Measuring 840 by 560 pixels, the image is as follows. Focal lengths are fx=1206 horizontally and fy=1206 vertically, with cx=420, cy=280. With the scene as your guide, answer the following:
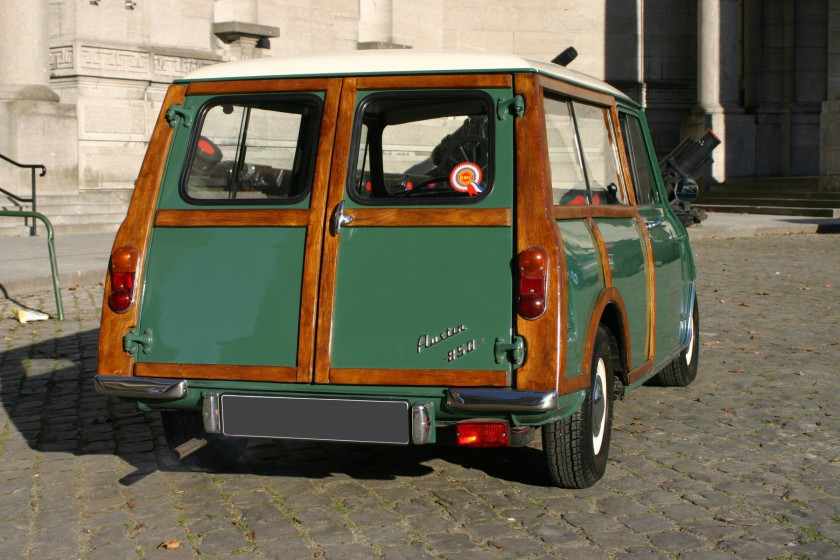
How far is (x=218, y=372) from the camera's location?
4.95 meters

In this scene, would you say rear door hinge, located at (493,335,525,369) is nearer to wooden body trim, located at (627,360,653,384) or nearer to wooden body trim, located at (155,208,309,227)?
wooden body trim, located at (155,208,309,227)

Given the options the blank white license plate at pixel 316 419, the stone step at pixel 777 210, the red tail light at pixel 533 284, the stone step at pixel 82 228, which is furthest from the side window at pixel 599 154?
the stone step at pixel 777 210

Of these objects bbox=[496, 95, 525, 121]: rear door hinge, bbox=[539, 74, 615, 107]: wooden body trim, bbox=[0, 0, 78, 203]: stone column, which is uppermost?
bbox=[0, 0, 78, 203]: stone column

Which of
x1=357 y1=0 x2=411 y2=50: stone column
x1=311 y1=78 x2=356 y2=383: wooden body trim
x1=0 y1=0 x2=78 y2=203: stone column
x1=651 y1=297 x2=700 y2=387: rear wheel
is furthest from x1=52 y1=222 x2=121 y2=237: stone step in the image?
x1=311 y1=78 x2=356 y2=383: wooden body trim

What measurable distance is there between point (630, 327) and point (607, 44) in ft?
94.7

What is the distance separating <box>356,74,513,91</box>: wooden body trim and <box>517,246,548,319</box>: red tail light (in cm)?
76

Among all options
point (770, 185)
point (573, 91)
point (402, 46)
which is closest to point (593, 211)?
point (573, 91)

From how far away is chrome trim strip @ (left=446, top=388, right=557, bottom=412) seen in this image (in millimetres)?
4582

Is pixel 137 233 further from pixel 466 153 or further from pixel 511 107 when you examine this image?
pixel 511 107

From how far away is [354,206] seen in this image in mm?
4992

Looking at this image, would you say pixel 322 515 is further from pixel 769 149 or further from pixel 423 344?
pixel 769 149

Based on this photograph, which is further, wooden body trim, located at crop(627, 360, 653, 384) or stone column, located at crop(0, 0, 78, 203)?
stone column, located at crop(0, 0, 78, 203)

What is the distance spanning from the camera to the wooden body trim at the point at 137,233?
16.6ft

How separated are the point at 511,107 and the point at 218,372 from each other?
1.62 meters
